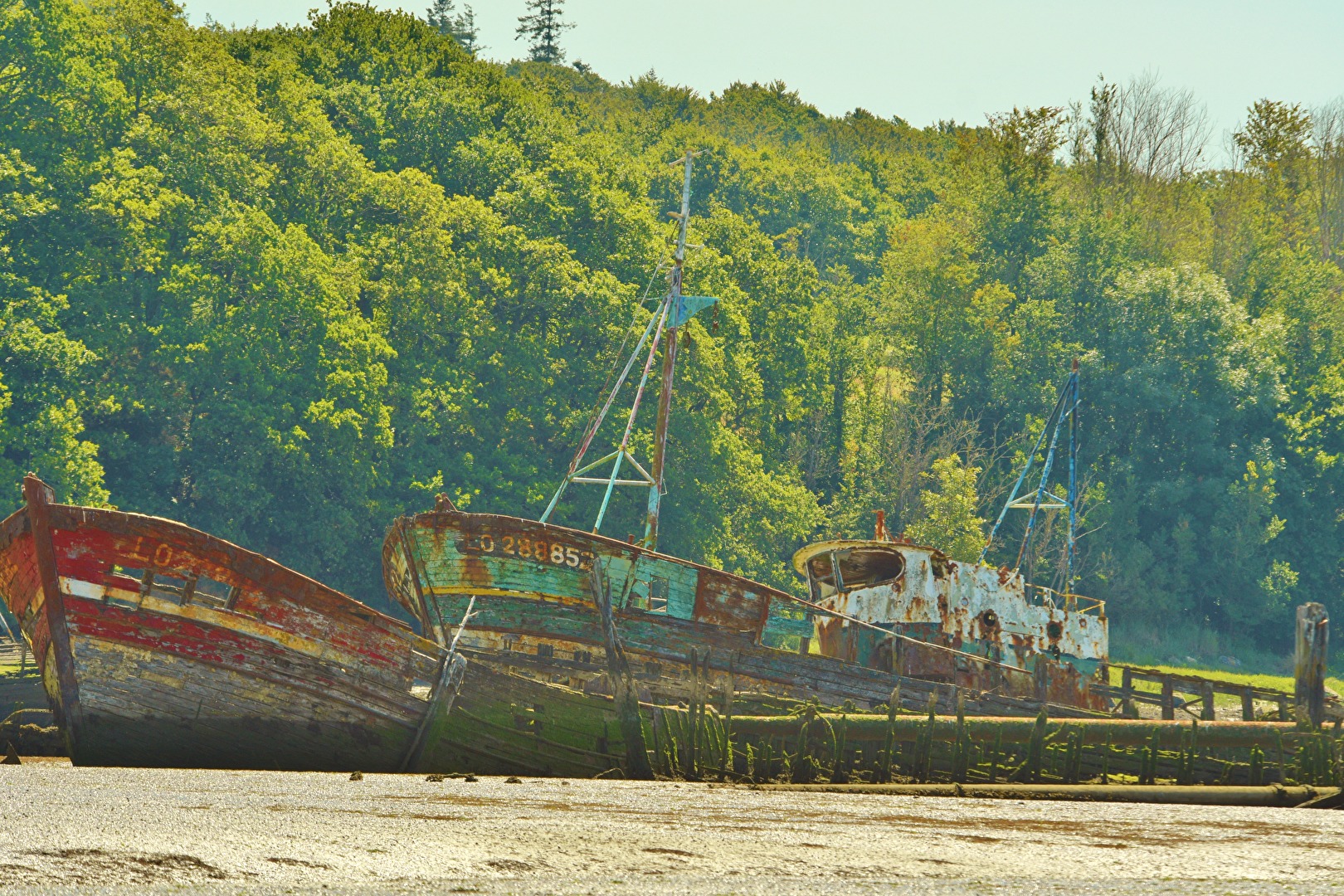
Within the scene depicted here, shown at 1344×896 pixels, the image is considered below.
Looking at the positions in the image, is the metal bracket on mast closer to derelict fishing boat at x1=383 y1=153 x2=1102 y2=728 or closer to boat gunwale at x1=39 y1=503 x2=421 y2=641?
derelict fishing boat at x1=383 y1=153 x2=1102 y2=728

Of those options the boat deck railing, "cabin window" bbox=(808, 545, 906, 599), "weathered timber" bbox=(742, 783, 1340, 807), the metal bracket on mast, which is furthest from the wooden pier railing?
"weathered timber" bbox=(742, 783, 1340, 807)

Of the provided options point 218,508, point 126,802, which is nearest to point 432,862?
point 126,802

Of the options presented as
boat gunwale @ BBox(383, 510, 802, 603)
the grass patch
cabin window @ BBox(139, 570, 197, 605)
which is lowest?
the grass patch

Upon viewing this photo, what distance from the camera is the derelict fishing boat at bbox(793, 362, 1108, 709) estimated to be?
2241cm

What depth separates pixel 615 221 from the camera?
50.3 meters

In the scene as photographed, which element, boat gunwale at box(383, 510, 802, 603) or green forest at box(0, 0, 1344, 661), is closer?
boat gunwale at box(383, 510, 802, 603)

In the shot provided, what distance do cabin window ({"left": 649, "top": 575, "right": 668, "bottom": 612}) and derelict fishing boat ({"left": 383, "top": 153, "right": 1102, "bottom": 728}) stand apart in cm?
2

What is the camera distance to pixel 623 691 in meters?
19.0

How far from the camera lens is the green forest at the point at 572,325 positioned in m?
41.2

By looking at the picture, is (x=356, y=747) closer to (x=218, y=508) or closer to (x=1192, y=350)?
(x=218, y=508)

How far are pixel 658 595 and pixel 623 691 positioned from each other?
1.94 meters

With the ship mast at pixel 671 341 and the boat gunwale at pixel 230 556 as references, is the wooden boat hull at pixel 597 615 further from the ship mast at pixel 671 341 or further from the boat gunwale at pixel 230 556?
the ship mast at pixel 671 341

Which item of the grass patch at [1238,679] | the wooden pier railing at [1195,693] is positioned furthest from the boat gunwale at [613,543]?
the grass patch at [1238,679]

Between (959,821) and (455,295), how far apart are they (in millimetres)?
34238
